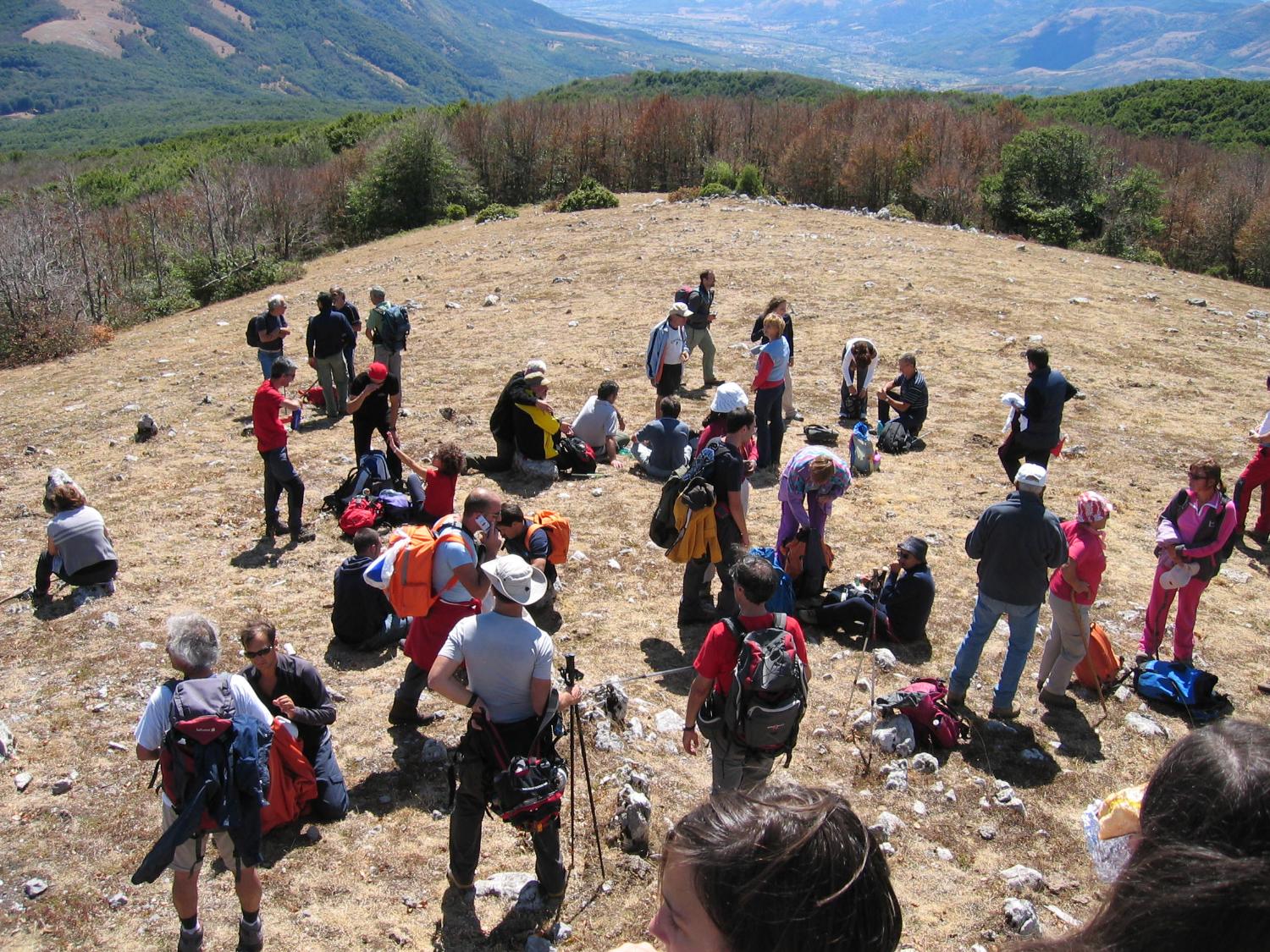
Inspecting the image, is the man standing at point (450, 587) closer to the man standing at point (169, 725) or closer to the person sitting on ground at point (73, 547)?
the man standing at point (169, 725)

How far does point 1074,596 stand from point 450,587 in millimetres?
3942

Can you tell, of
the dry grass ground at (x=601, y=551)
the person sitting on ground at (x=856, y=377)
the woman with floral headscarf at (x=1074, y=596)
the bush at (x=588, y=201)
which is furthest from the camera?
the bush at (x=588, y=201)

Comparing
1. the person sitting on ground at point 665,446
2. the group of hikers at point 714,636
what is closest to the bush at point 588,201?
the group of hikers at point 714,636

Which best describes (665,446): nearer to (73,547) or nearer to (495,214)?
(73,547)

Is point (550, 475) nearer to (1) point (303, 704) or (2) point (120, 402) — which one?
(1) point (303, 704)

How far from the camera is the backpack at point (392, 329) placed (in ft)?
35.0

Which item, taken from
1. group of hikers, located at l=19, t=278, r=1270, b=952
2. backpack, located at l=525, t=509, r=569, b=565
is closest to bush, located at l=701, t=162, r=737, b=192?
group of hikers, located at l=19, t=278, r=1270, b=952

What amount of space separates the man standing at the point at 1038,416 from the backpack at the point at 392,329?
7006 millimetres

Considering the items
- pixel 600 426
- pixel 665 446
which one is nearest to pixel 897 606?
pixel 665 446

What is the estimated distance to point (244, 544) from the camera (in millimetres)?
8180

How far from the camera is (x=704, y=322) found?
12.1 m

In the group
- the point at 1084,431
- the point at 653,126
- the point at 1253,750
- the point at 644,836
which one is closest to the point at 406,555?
the point at 644,836

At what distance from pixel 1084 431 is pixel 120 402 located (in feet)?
43.9

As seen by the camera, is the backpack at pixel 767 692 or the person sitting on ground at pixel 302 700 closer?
the backpack at pixel 767 692
